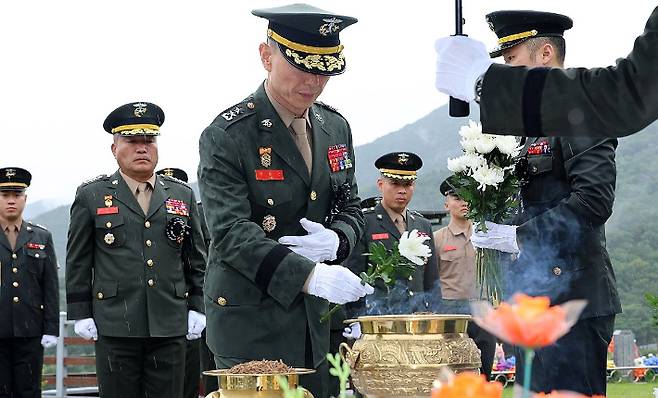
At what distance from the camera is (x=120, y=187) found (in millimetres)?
8391

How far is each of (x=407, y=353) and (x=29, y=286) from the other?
28.7ft

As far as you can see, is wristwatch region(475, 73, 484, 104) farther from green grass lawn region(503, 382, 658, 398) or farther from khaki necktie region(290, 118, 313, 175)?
green grass lawn region(503, 382, 658, 398)

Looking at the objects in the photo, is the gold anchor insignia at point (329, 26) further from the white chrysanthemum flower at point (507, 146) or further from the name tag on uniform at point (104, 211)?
the name tag on uniform at point (104, 211)

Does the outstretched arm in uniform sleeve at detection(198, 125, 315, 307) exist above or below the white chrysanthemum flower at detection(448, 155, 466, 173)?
below

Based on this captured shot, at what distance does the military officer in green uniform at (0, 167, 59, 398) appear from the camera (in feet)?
35.3

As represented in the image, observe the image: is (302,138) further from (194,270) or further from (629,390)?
(629,390)

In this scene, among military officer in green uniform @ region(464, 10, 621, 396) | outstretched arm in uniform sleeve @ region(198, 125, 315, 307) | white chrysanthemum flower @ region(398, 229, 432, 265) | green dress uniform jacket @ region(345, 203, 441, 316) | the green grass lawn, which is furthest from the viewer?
the green grass lawn

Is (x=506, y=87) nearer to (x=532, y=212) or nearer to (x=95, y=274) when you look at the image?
(x=532, y=212)

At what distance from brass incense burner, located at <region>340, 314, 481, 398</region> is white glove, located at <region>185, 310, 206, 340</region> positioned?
17.3 ft

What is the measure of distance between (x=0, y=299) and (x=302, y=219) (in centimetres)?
717

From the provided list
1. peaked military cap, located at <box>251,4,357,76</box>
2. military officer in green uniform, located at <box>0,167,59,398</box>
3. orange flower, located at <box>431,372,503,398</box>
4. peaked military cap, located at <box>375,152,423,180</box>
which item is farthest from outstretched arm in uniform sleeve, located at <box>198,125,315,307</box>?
military officer in green uniform, located at <box>0,167,59,398</box>

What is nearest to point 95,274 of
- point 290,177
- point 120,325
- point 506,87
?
point 120,325

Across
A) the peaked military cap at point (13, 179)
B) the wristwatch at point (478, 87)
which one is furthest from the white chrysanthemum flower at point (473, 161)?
the peaked military cap at point (13, 179)

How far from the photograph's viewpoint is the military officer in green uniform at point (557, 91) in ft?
9.02
